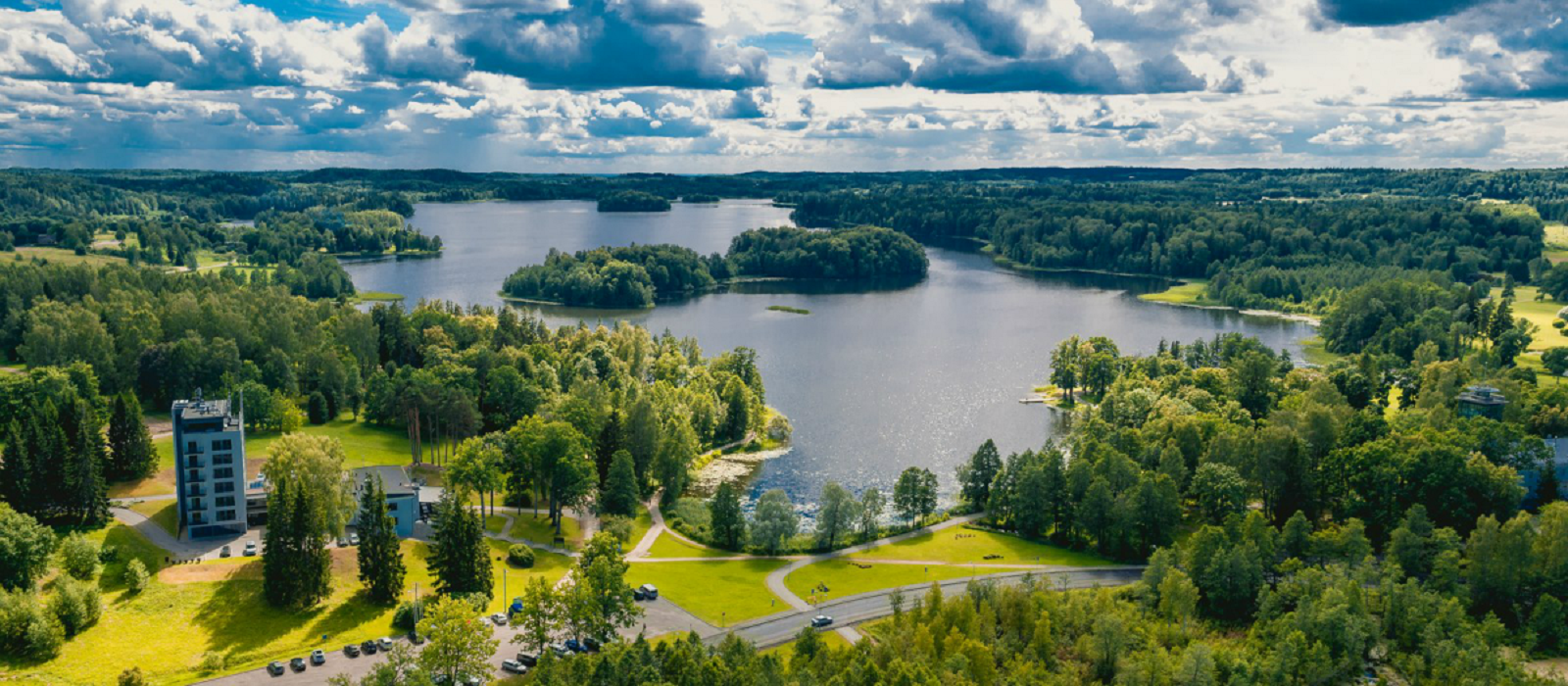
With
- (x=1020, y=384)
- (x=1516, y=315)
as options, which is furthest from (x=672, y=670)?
(x=1516, y=315)

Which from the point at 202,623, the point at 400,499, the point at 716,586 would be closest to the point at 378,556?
the point at 202,623

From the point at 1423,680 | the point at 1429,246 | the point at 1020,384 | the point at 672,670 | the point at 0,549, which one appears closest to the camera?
the point at 672,670

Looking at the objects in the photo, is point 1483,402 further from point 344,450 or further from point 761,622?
point 344,450

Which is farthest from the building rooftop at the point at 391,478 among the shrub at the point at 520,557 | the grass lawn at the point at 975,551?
the grass lawn at the point at 975,551

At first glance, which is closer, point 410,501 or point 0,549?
point 0,549

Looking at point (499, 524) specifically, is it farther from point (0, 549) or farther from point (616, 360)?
point (616, 360)

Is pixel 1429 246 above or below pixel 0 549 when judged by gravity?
above

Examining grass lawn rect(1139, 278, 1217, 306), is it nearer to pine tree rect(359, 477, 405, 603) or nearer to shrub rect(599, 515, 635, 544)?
shrub rect(599, 515, 635, 544)

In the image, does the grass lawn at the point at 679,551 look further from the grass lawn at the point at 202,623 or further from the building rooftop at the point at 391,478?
the building rooftop at the point at 391,478
